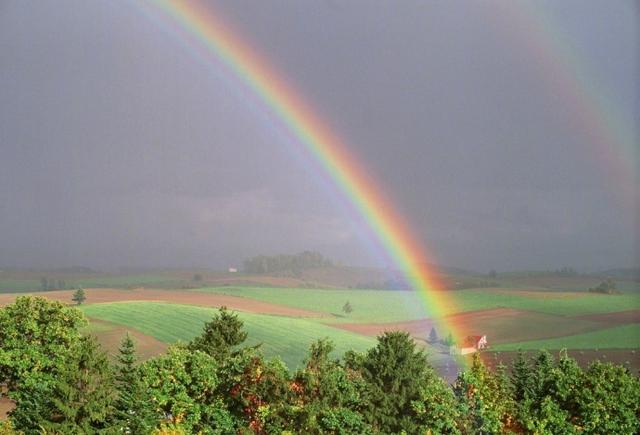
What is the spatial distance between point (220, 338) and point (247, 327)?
94099mm

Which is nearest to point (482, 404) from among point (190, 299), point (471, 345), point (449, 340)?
point (471, 345)

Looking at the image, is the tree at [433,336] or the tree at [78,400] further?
the tree at [433,336]

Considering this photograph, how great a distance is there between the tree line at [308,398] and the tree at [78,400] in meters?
0.06

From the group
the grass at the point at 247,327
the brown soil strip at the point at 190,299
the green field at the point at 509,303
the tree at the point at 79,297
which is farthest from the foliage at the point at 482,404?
the green field at the point at 509,303

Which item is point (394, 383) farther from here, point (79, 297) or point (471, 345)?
point (79, 297)

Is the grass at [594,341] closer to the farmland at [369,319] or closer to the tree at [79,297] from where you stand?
the farmland at [369,319]

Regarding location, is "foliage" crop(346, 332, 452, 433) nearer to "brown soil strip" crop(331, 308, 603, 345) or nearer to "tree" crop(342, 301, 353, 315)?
"brown soil strip" crop(331, 308, 603, 345)

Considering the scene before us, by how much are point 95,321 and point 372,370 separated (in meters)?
102

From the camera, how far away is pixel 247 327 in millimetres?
139875

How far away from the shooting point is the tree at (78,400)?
3641cm

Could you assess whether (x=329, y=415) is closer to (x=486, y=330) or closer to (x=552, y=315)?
(x=486, y=330)

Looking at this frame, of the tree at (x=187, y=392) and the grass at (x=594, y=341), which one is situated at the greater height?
the tree at (x=187, y=392)

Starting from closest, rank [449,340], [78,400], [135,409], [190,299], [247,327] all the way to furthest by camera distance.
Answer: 1. [78,400]
2. [135,409]
3. [247,327]
4. [449,340]
5. [190,299]

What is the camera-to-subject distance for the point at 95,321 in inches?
5182
